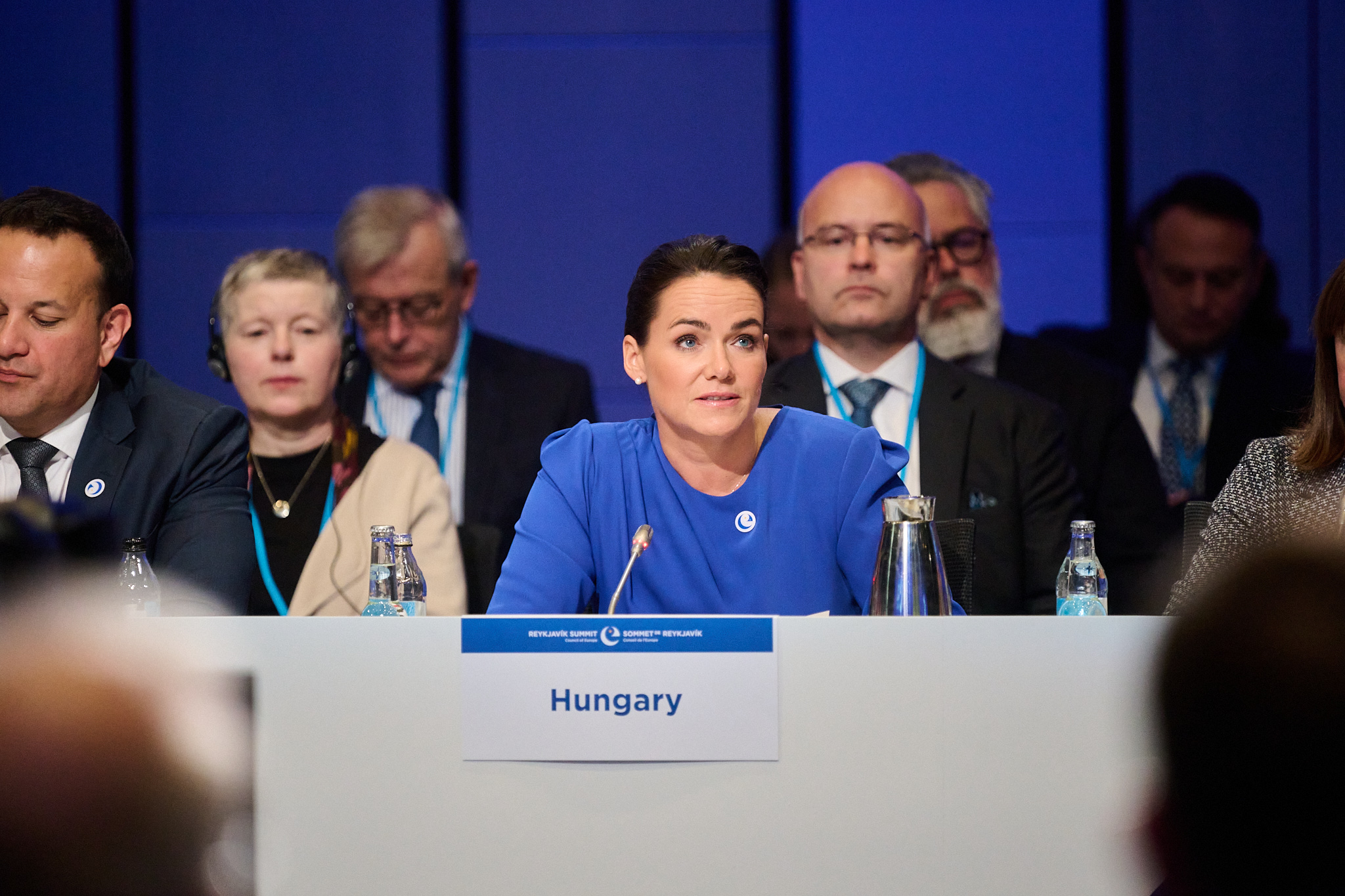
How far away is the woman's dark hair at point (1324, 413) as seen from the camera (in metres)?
1.98

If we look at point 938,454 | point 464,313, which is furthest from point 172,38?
A: point 938,454

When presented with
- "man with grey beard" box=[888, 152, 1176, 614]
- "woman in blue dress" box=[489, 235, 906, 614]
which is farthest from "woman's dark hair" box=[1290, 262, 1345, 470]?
"man with grey beard" box=[888, 152, 1176, 614]

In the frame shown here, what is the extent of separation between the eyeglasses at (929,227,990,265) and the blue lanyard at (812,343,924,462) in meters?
0.56

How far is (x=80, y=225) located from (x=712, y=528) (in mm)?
1131

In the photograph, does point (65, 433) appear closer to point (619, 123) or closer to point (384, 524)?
point (384, 524)

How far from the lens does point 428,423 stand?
3.45m

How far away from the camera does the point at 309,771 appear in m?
1.36

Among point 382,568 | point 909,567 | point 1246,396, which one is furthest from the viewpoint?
point 1246,396

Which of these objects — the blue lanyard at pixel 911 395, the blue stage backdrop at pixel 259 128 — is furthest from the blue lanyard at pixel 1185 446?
the blue stage backdrop at pixel 259 128

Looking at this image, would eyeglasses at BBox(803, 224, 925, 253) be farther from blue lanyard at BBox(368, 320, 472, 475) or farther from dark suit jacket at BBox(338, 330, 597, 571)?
blue lanyard at BBox(368, 320, 472, 475)

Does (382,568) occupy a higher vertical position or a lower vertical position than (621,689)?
higher

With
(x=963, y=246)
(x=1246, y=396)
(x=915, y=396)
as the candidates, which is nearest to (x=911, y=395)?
(x=915, y=396)

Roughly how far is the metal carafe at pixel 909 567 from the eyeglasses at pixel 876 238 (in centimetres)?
140

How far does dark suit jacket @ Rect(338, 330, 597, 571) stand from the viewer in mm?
3406
